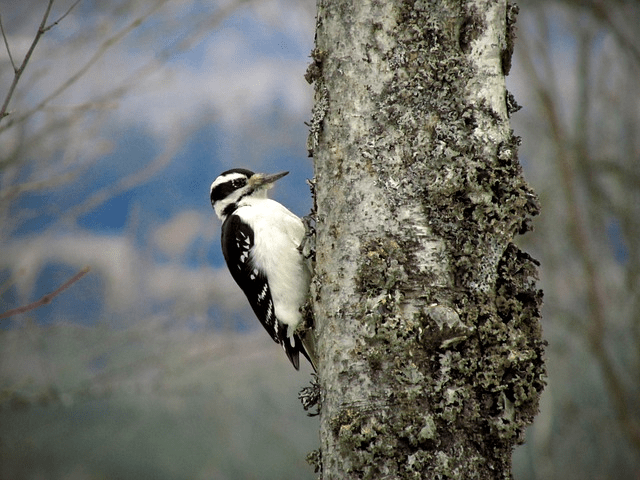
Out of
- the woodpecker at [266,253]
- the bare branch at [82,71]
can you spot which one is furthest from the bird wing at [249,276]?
the bare branch at [82,71]

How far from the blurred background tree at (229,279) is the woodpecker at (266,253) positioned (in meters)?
1.50

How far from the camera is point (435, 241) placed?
1.50 m

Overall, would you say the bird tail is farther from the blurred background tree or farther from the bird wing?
the blurred background tree

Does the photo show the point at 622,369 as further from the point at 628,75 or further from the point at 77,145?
the point at 77,145

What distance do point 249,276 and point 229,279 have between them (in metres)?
2.84

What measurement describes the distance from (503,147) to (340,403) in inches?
27.9

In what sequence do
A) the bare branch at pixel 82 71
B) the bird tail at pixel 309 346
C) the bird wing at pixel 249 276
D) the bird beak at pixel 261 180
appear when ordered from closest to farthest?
the bare branch at pixel 82 71 → the bird tail at pixel 309 346 → the bird wing at pixel 249 276 → the bird beak at pixel 261 180

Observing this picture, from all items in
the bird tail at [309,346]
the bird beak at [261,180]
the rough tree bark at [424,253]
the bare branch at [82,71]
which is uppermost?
the bird beak at [261,180]

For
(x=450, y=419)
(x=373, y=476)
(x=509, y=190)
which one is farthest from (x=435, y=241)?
(x=373, y=476)

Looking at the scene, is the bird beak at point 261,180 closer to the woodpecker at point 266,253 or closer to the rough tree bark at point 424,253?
the woodpecker at point 266,253

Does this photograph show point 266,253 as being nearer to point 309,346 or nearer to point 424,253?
point 309,346

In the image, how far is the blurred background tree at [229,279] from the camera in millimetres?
4734

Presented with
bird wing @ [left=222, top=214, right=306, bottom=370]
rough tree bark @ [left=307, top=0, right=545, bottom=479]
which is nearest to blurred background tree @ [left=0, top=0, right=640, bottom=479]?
bird wing @ [left=222, top=214, right=306, bottom=370]

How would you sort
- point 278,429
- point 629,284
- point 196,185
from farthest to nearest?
point 196,185
point 278,429
point 629,284
